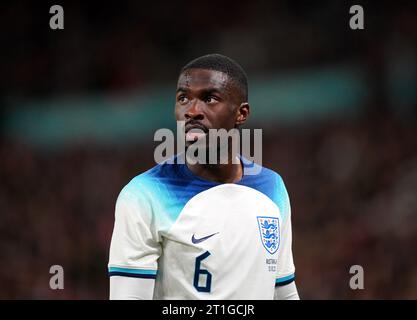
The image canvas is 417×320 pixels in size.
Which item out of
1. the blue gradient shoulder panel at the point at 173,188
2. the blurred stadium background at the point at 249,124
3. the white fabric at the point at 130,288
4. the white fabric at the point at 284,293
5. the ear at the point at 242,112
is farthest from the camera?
the blurred stadium background at the point at 249,124

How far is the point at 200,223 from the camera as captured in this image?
3.50m

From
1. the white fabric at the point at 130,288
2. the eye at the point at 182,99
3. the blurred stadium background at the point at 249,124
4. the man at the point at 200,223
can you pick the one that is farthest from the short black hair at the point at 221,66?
the blurred stadium background at the point at 249,124

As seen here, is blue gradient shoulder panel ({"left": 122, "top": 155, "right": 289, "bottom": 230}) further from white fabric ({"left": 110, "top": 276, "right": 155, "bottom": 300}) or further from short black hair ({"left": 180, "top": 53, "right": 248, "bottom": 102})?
short black hair ({"left": 180, "top": 53, "right": 248, "bottom": 102})

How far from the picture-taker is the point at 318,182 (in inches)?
352

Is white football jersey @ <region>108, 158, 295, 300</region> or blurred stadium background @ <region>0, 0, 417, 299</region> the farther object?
blurred stadium background @ <region>0, 0, 417, 299</region>

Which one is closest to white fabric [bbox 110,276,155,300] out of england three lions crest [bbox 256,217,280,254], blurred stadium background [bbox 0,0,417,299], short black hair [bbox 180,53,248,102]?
england three lions crest [bbox 256,217,280,254]

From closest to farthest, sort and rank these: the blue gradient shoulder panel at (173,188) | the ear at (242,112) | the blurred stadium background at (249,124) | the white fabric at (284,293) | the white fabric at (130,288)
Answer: the white fabric at (130,288) < the blue gradient shoulder panel at (173,188) < the ear at (242,112) < the white fabric at (284,293) < the blurred stadium background at (249,124)

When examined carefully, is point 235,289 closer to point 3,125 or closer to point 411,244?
point 411,244

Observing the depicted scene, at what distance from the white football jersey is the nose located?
281 millimetres

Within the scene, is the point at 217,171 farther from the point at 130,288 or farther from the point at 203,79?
the point at 130,288

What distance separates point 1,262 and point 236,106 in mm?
6035

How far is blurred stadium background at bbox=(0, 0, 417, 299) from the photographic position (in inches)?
329

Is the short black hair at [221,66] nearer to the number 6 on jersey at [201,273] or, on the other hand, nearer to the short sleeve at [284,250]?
the short sleeve at [284,250]

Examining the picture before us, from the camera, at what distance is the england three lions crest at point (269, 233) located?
3.58m
